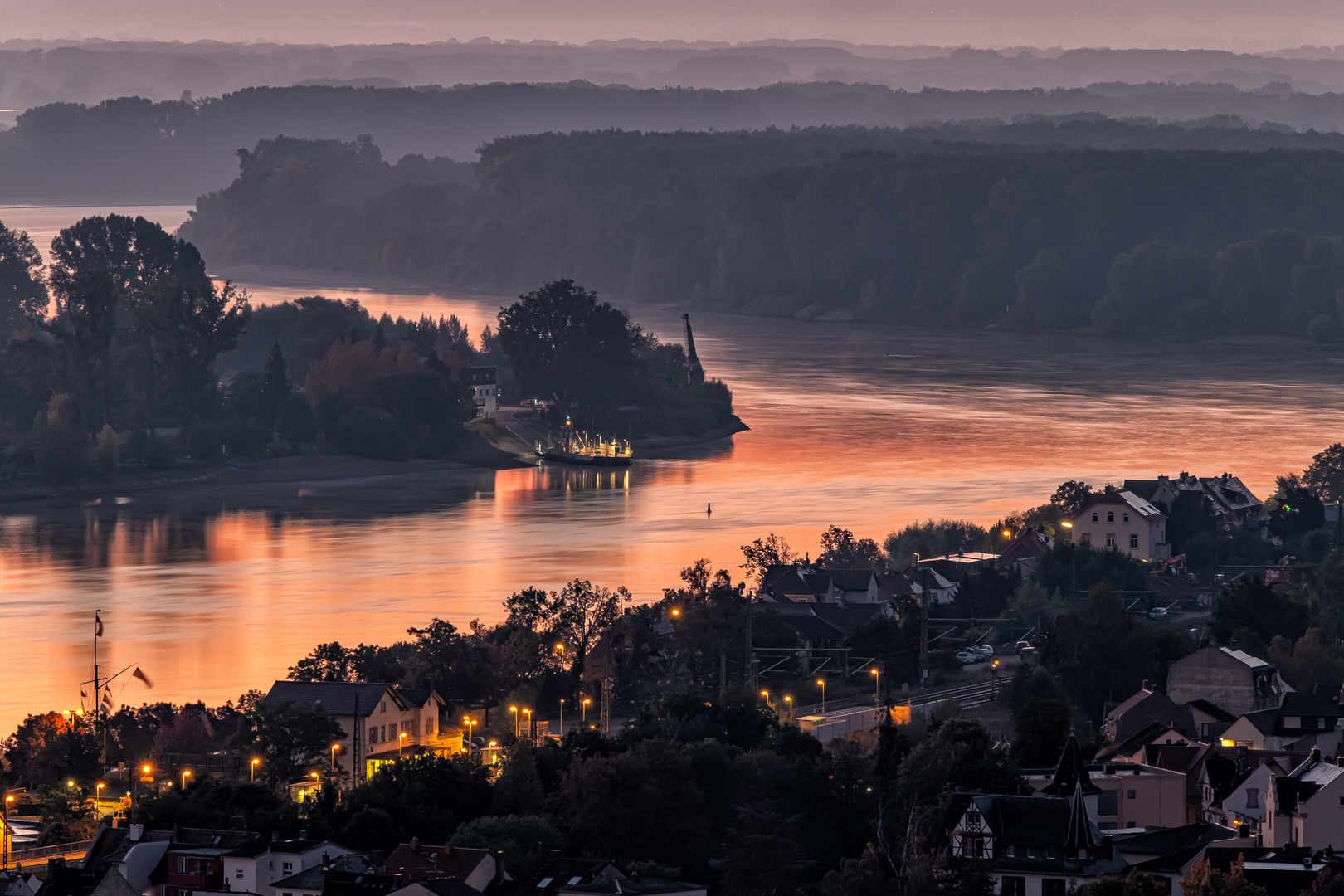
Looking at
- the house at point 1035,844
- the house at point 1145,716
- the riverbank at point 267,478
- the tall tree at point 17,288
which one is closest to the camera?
the house at point 1035,844

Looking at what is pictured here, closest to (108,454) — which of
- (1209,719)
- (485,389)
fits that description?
(485,389)

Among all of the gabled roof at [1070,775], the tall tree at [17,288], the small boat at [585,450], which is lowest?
the small boat at [585,450]

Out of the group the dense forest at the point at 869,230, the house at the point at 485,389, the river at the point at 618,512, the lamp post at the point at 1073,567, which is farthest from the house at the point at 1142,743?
the dense forest at the point at 869,230

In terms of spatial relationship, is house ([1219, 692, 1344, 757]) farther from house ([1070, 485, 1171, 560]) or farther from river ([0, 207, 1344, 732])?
house ([1070, 485, 1171, 560])

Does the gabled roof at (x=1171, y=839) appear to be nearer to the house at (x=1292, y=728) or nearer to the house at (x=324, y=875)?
the house at (x=1292, y=728)

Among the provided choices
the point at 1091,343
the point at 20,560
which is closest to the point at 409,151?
the point at 1091,343

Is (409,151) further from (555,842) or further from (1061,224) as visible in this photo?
(555,842)
